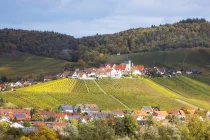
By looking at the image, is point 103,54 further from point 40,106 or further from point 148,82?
point 40,106

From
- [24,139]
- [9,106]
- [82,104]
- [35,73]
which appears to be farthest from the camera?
[35,73]

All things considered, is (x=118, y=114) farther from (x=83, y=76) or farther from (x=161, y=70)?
(x=161, y=70)

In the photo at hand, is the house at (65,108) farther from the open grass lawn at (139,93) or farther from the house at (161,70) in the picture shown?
the house at (161,70)

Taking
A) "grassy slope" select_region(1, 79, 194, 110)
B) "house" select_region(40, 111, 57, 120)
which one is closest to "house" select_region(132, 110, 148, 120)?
"grassy slope" select_region(1, 79, 194, 110)

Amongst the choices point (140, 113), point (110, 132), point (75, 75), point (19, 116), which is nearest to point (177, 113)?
point (140, 113)

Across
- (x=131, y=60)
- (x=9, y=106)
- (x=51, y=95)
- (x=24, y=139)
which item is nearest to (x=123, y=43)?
(x=131, y=60)

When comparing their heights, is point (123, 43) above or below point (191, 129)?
above

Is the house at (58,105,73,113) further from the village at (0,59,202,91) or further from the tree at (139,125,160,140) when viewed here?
the tree at (139,125,160,140)

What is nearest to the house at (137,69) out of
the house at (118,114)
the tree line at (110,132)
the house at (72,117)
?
the house at (118,114)
